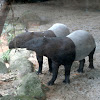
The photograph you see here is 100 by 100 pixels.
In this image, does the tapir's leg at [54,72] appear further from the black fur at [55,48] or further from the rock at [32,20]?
the rock at [32,20]

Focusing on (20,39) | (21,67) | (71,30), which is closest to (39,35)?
(20,39)

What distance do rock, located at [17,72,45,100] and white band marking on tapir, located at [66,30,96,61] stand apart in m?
0.63

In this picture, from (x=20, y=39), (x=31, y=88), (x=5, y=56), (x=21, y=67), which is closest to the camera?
(x=31, y=88)

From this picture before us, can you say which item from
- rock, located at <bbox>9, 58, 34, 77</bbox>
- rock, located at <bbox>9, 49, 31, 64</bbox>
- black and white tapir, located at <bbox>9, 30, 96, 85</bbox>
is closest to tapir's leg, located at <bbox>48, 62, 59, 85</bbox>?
black and white tapir, located at <bbox>9, 30, 96, 85</bbox>

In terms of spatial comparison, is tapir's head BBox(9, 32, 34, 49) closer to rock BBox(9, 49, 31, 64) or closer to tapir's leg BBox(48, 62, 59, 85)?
tapir's leg BBox(48, 62, 59, 85)

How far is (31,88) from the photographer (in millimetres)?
2252

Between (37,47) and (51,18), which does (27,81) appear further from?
(51,18)

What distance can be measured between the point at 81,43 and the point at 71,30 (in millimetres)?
792

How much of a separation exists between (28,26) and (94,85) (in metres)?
1.46

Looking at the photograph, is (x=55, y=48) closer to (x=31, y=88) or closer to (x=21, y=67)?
(x=31, y=88)

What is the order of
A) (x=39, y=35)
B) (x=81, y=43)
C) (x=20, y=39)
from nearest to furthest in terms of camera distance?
(x=81, y=43), (x=20, y=39), (x=39, y=35)

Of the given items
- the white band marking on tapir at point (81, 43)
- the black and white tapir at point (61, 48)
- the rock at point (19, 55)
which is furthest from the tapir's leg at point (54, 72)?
the rock at point (19, 55)

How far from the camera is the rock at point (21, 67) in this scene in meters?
2.85

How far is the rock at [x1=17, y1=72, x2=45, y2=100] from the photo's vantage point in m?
2.21
